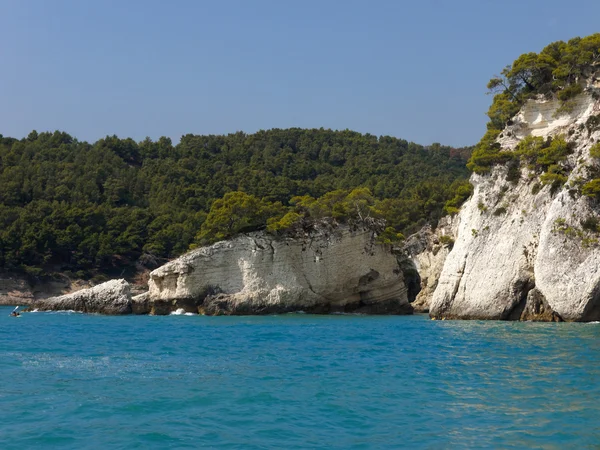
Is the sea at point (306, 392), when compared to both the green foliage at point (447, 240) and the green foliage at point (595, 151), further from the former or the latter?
the green foliage at point (447, 240)

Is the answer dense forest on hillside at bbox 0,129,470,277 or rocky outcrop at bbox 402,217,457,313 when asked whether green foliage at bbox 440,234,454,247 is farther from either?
dense forest on hillside at bbox 0,129,470,277

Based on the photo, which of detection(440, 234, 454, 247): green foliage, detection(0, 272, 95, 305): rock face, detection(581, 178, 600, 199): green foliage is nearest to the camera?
detection(581, 178, 600, 199): green foliage

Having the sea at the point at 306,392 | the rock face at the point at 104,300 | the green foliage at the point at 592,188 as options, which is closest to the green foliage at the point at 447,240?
the green foliage at the point at 592,188

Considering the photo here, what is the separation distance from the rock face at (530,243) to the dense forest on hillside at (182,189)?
34.0ft

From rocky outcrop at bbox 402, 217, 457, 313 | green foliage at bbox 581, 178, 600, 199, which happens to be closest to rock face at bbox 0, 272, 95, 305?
rocky outcrop at bbox 402, 217, 457, 313

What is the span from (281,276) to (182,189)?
1563 inches

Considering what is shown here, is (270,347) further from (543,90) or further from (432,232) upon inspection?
(432,232)

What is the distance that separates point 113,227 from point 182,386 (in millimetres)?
60318

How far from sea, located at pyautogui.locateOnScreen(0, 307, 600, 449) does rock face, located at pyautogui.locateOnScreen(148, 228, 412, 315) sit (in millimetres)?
19759

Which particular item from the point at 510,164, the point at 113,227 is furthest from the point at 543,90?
the point at 113,227

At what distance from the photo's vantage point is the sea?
1147 cm

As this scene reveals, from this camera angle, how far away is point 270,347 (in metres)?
24.3

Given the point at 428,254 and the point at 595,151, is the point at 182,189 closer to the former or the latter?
the point at 428,254

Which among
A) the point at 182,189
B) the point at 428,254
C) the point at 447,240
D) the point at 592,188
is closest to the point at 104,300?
the point at 428,254
